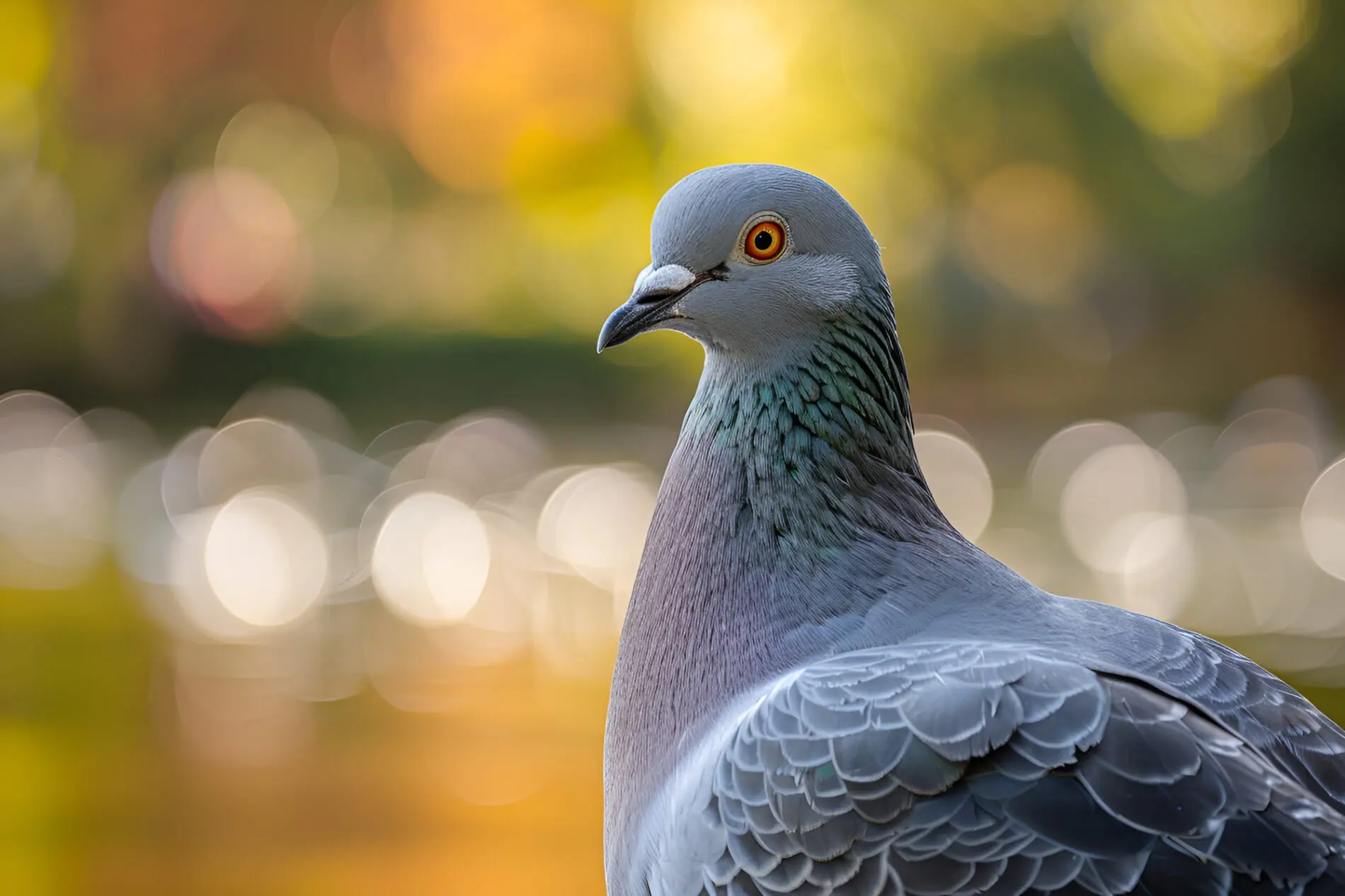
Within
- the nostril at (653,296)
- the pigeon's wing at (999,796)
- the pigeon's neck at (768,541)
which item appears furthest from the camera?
the nostril at (653,296)

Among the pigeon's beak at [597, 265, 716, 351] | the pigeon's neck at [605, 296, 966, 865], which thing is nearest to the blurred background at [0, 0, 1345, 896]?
the pigeon's neck at [605, 296, 966, 865]

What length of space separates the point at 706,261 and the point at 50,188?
1658cm

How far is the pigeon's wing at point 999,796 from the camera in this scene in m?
1.67

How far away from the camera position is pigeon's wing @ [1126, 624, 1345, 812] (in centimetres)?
190

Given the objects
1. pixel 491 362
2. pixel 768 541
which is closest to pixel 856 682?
pixel 768 541

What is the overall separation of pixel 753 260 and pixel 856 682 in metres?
0.70

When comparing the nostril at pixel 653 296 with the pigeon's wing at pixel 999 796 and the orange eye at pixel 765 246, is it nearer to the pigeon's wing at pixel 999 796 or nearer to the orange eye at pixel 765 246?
the orange eye at pixel 765 246

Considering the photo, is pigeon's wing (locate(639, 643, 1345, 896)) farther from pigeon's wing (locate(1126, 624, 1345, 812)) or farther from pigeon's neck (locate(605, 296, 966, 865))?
pigeon's neck (locate(605, 296, 966, 865))

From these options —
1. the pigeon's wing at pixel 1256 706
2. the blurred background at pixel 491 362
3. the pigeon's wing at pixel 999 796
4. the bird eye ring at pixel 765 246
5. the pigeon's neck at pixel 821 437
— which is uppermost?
the blurred background at pixel 491 362

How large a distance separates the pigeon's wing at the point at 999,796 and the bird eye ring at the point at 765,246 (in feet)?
2.22

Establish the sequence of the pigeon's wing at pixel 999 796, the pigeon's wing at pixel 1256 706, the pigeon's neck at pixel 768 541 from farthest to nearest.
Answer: the pigeon's neck at pixel 768 541 < the pigeon's wing at pixel 1256 706 < the pigeon's wing at pixel 999 796

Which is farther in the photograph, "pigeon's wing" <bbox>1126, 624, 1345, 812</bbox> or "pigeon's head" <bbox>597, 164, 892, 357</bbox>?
"pigeon's head" <bbox>597, 164, 892, 357</bbox>

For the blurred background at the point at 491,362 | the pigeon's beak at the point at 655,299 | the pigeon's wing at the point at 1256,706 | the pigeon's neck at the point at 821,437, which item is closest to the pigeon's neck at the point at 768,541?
the pigeon's neck at the point at 821,437

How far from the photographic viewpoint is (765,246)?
2.24m
